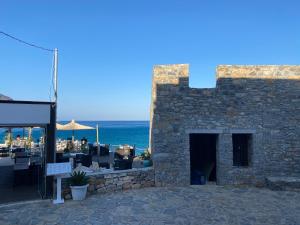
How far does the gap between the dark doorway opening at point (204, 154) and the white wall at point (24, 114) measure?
677 cm

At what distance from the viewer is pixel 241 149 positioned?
36.8ft

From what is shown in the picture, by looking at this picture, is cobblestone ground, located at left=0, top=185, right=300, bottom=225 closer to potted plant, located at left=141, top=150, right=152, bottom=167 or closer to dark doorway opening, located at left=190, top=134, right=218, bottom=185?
potted plant, located at left=141, top=150, right=152, bottom=167

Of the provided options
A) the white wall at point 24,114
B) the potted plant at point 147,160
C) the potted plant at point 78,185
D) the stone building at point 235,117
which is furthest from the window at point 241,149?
the white wall at point 24,114

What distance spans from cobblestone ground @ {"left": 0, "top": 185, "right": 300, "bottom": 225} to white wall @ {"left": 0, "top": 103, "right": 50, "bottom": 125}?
2.38m

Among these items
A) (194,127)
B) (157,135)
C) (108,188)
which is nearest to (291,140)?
(194,127)

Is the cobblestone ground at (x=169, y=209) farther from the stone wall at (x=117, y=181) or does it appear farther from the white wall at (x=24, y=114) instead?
the white wall at (x=24, y=114)

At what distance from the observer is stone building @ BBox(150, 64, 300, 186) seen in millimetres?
10367

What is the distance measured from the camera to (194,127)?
10.4 metres

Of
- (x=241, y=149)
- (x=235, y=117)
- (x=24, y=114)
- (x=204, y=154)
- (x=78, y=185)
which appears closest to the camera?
(x=24, y=114)

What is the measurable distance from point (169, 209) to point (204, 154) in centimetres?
610

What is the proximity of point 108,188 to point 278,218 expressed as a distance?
5236 mm

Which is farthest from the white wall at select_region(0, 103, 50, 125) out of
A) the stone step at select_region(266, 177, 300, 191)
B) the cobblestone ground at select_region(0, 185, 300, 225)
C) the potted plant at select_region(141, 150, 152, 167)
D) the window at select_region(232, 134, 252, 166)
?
the stone step at select_region(266, 177, 300, 191)

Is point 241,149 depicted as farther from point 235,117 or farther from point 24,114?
point 24,114

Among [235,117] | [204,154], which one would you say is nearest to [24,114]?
[235,117]
